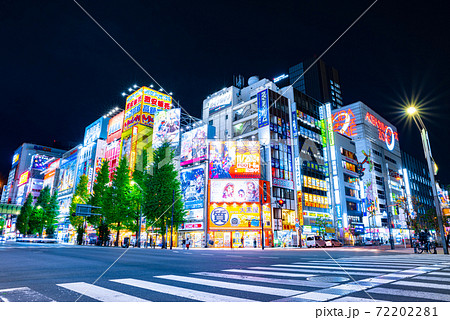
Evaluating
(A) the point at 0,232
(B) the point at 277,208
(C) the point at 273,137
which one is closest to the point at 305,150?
(C) the point at 273,137

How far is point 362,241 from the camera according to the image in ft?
191

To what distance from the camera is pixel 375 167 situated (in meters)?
72.6

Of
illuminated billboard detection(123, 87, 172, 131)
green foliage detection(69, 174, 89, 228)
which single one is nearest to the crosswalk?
green foliage detection(69, 174, 89, 228)

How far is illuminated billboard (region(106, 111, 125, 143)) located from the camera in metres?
68.1

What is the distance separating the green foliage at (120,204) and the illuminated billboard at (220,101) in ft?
97.3

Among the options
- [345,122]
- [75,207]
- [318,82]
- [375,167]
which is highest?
[318,82]

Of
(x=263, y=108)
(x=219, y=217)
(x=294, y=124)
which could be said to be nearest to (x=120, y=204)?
(x=219, y=217)

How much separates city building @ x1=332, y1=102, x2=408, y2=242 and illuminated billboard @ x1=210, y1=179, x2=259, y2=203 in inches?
1021

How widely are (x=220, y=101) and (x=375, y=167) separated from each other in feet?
148

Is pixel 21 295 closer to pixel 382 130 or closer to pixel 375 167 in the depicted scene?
pixel 375 167

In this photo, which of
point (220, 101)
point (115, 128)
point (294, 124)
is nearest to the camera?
point (294, 124)

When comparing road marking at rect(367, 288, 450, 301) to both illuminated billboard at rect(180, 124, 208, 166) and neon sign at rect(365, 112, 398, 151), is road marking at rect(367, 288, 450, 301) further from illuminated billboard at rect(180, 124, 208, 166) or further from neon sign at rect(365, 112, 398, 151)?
neon sign at rect(365, 112, 398, 151)

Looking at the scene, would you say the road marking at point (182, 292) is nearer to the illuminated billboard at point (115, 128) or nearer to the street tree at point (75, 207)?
the street tree at point (75, 207)

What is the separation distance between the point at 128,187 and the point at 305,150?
34.3m
